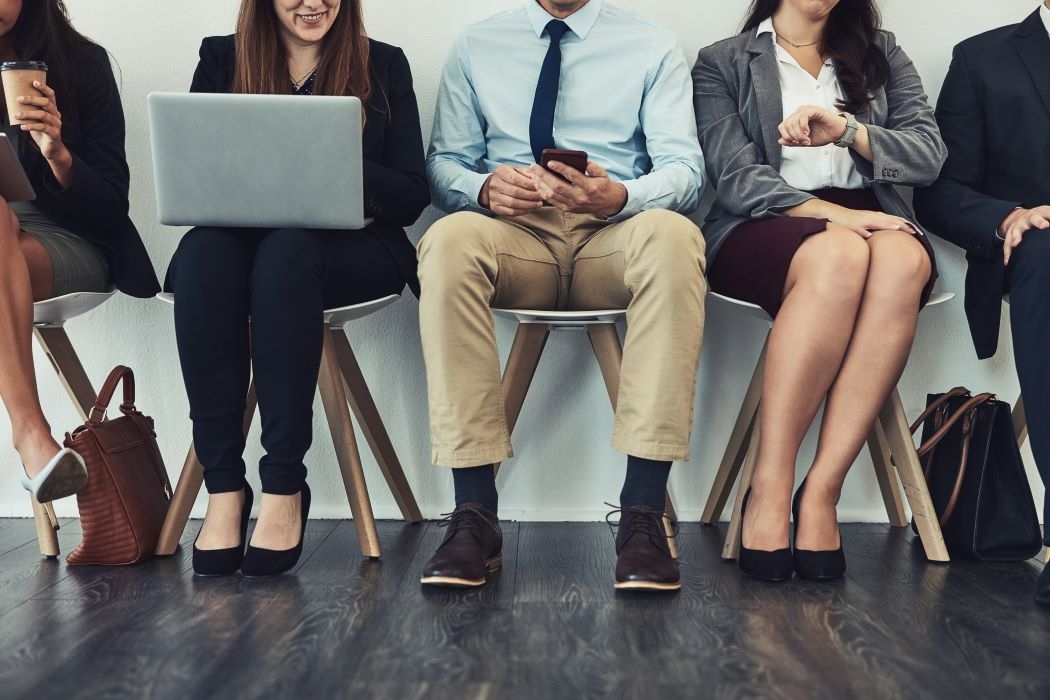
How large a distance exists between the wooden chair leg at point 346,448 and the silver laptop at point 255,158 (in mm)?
293

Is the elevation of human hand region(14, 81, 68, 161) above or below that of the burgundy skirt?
above

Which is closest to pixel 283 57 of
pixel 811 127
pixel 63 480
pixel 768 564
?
pixel 63 480

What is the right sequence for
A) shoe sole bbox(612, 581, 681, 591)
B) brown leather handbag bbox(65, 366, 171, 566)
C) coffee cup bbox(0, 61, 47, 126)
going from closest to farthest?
shoe sole bbox(612, 581, 681, 591)
coffee cup bbox(0, 61, 47, 126)
brown leather handbag bbox(65, 366, 171, 566)

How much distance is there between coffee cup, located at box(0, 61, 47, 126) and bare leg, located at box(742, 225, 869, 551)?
124cm

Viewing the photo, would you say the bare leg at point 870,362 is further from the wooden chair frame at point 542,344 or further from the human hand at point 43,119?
the human hand at point 43,119

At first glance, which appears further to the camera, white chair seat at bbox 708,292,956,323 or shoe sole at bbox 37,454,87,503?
white chair seat at bbox 708,292,956,323

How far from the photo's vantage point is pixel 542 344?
1819mm

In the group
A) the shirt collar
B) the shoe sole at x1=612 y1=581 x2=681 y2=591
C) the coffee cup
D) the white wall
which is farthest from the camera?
the white wall

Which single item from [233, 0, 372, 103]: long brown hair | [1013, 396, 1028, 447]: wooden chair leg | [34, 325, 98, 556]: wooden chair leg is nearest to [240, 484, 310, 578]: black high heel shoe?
[34, 325, 98, 556]: wooden chair leg

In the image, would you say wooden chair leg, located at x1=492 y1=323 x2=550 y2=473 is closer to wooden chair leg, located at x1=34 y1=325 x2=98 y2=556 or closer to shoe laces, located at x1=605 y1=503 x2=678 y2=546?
shoe laces, located at x1=605 y1=503 x2=678 y2=546

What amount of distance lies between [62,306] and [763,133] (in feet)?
4.30

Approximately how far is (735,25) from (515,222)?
2.35ft

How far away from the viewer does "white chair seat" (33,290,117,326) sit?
66.7 inches

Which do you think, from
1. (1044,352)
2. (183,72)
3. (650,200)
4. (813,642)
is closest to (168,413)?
(183,72)
